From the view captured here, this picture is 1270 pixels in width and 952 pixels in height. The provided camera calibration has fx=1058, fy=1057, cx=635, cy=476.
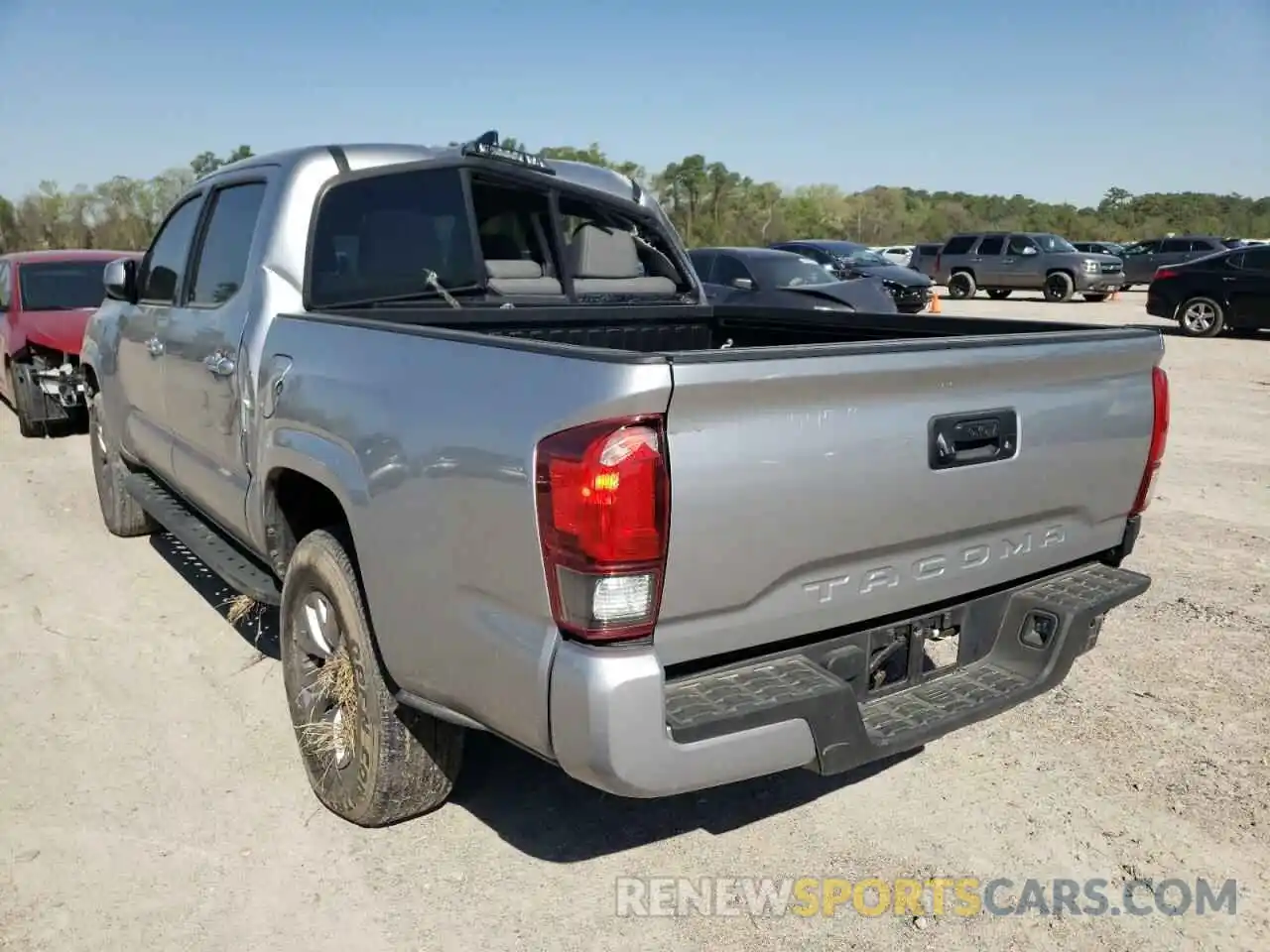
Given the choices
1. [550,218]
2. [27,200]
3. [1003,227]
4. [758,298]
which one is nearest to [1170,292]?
[758,298]

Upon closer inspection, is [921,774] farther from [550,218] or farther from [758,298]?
[758,298]

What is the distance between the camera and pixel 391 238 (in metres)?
4.12

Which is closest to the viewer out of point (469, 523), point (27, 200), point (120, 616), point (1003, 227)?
point (469, 523)

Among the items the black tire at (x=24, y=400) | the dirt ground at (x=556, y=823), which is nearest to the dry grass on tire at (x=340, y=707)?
the dirt ground at (x=556, y=823)

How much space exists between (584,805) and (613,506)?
5.32ft

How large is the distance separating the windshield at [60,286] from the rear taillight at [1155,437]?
32.2ft

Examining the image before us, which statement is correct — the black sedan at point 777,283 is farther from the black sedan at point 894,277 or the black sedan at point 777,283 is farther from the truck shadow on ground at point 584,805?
the truck shadow on ground at point 584,805

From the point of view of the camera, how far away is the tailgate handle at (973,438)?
266 cm

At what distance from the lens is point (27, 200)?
45156 millimetres

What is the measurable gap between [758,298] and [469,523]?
451 inches

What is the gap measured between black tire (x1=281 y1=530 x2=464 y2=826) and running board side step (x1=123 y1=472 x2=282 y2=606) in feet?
1.34

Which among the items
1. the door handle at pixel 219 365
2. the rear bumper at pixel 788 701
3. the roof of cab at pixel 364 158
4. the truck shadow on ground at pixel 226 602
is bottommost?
the truck shadow on ground at pixel 226 602

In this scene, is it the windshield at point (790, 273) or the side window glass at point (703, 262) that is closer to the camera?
the windshield at point (790, 273)

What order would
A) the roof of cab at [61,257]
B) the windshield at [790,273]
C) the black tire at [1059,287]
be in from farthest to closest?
1. the black tire at [1059,287]
2. the windshield at [790,273]
3. the roof of cab at [61,257]
